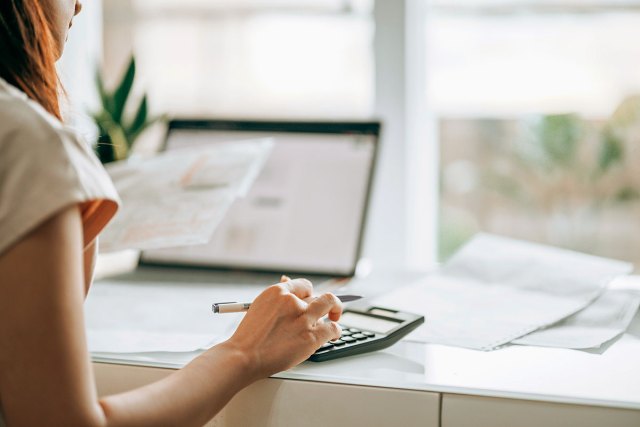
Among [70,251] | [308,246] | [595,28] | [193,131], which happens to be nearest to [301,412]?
[70,251]

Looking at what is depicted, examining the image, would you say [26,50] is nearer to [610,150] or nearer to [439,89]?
[439,89]

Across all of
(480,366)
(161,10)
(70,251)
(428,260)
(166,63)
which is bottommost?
(428,260)

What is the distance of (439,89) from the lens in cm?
154

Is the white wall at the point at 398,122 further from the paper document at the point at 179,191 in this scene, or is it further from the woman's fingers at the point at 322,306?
the woman's fingers at the point at 322,306

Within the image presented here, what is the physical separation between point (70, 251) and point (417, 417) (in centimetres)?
35

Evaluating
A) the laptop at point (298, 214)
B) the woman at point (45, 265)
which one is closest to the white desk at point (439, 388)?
the woman at point (45, 265)

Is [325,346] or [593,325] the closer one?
[325,346]

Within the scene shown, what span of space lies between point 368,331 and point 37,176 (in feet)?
1.43

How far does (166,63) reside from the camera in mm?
1656

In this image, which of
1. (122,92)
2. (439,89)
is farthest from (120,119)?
(439,89)

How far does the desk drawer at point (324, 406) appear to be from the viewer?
0.68 m

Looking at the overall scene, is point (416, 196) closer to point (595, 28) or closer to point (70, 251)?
point (595, 28)

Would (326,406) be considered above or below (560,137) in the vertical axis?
below

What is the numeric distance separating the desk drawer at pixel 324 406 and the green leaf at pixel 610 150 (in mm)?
977
